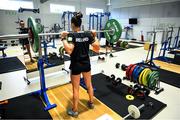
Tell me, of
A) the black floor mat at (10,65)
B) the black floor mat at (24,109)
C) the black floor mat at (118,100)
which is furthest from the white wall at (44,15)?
the black floor mat at (118,100)

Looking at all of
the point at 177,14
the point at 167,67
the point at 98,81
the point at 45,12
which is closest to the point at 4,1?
the point at 45,12

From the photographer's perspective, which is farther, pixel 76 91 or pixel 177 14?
pixel 177 14

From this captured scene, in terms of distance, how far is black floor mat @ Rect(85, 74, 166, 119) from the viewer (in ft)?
7.98

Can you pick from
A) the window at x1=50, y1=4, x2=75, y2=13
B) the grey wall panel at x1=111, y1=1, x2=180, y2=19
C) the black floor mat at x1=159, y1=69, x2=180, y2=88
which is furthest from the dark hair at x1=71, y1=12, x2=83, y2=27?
the window at x1=50, y1=4, x2=75, y2=13

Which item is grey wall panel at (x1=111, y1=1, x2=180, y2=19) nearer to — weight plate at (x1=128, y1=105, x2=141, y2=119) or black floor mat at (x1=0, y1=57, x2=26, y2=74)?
weight plate at (x1=128, y1=105, x2=141, y2=119)

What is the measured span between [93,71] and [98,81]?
75cm

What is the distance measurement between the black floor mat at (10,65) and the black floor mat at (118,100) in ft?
9.24

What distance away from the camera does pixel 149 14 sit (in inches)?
417

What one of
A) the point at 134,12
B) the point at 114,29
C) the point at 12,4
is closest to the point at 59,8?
the point at 12,4

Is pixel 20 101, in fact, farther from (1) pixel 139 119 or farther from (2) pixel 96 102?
(1) pixel 139 119

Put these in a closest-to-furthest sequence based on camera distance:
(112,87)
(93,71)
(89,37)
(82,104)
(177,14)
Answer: (89,37)
(82,104)
(112,87)
(93,71)
(177,14)

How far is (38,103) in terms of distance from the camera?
105 inches

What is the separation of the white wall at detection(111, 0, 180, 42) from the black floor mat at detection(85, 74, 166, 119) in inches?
315

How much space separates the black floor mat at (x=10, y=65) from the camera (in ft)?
14.7
